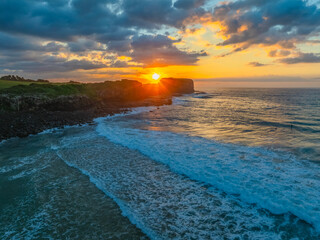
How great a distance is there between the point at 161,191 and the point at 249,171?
15.7 feet

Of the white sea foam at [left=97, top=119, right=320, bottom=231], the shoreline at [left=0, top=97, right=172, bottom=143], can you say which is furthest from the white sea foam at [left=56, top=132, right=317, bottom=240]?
the shoreline at [left=0, top=97, right=172, bottom=143]

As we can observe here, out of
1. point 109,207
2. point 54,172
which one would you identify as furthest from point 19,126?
point 109,207

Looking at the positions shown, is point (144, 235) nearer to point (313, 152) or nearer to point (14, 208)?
point (14, 208)

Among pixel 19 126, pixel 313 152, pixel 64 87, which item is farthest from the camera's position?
pixel 64 87

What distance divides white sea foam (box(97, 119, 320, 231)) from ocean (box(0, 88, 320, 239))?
0.14ft

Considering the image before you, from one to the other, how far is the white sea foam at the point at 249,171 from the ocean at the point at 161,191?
4 cm

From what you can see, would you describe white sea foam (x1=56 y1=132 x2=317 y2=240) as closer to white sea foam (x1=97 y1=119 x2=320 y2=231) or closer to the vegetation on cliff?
white sea foam (x1=97 y1=119 x2=320 y2=231)

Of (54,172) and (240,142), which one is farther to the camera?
(240,142)

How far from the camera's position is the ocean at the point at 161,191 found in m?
5.91

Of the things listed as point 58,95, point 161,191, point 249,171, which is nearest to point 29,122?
point 58,95

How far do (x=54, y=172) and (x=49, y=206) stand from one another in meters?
3.22

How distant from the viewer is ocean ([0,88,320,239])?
19.4 feet

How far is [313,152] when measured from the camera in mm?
12516

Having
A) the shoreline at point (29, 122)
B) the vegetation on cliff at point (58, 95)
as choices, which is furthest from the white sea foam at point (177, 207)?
the vegetation on cliff at point (58, 95)
